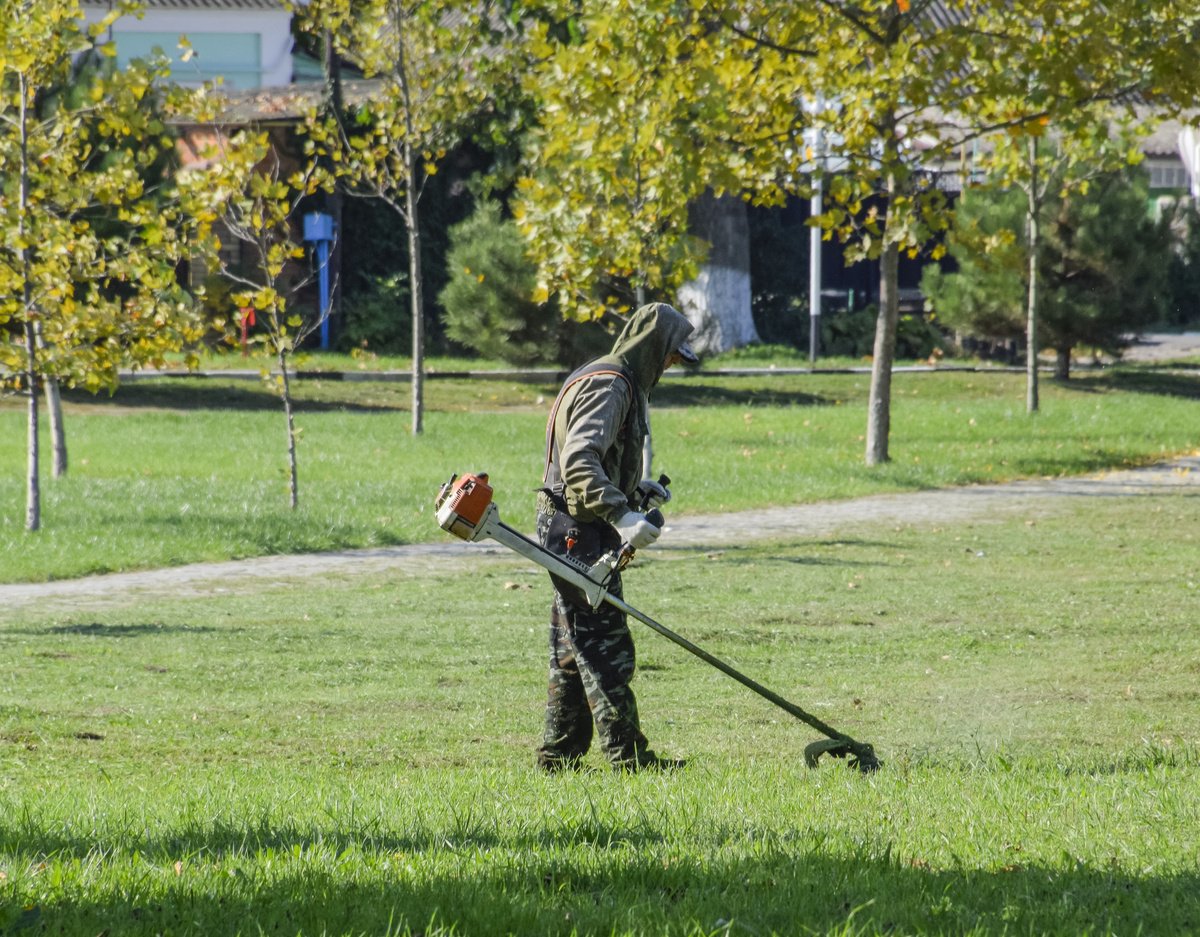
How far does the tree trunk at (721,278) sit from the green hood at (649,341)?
2571 centimetres

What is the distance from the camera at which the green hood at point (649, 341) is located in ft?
20.9

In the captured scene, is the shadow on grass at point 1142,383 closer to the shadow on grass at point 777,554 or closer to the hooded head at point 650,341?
the shadow on grass at point 777,554

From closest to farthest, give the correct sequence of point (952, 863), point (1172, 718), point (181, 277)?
point (952, 863)
point (1172, 718)
point (181, 277)

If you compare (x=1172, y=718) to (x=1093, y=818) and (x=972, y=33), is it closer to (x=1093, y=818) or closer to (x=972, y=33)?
(x=1093, y=818)

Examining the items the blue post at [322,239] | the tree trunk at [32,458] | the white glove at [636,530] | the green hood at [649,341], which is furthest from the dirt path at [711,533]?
the blue post at [322,239]

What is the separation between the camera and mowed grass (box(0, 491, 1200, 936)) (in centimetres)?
405

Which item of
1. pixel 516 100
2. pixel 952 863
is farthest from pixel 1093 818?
pixel 516 100

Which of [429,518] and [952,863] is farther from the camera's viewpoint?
[429,518]

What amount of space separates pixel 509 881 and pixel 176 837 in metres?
1.09

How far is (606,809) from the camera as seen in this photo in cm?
523

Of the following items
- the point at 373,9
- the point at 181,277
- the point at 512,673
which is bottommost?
the point at 512,673

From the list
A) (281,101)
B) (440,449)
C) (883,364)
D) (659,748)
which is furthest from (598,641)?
(281,101)

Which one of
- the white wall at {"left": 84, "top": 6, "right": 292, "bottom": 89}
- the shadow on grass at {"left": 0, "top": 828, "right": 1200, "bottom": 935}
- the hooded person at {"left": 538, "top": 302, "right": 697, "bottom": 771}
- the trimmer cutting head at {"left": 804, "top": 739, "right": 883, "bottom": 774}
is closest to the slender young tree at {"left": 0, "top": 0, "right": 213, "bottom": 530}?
the hooded person at {"left": 538, "top": 302, "right": 697, "bottom": 771}

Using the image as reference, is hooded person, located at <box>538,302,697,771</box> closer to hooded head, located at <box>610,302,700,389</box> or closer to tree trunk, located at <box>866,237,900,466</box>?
hooded head, located at <box>610,302,700,389</box>
